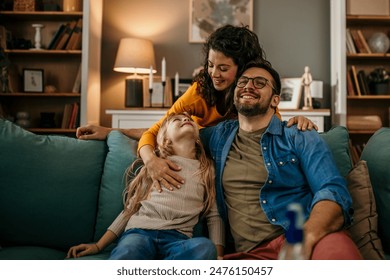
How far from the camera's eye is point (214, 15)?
4.12m

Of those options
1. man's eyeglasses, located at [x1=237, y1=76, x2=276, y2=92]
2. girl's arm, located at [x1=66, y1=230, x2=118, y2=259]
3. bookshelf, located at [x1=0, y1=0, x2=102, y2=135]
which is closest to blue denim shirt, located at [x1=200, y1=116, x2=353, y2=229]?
man's eyeglasses, located at [x1=237, y1=76, x2=276, y2=92]

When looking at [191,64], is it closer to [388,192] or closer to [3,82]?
[3,82]

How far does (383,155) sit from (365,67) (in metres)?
A: 2.66

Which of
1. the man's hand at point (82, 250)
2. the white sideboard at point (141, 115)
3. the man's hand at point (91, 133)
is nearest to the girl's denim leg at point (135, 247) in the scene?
the man's hand at point (82, 250)

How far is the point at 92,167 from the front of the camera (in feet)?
5.54

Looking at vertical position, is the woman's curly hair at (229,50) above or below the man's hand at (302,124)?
above

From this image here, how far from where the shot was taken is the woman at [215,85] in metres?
1.78

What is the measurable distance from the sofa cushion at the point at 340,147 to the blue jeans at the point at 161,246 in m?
0.57

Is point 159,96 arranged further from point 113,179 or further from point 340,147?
point 340,147

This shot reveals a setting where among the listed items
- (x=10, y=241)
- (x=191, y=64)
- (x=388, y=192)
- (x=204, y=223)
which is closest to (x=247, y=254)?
(x=204, y=223)

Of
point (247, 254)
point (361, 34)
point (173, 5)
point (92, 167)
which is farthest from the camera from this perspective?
point (173, 5)

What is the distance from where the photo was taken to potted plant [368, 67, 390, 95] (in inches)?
151

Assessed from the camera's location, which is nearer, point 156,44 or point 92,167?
point 92,167

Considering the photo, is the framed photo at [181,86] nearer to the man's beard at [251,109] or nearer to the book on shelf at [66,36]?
the book on shelf at [66,36]
